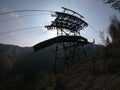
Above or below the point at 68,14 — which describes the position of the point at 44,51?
below

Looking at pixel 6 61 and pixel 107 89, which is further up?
pixel 107 89

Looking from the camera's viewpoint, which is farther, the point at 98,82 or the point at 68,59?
the point at 68,59

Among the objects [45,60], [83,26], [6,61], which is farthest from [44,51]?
[83,26]

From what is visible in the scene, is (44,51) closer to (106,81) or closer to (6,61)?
(6,61)

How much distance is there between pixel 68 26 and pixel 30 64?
8653 cm

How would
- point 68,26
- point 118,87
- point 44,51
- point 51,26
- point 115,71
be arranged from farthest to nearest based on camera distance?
point 44,51, point 68,26, point 51,26, point 115,71, point 118,87

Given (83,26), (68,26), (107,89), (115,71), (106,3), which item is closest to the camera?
(107,89)

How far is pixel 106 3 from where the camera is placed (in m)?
11.1

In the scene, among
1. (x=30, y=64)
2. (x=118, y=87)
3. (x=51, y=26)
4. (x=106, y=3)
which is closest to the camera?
(x=118, y=87)

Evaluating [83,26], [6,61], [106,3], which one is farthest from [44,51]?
[106,3]

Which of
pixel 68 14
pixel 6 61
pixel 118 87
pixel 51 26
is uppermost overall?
pixel 68 14

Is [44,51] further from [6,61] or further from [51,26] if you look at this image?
[51,26]

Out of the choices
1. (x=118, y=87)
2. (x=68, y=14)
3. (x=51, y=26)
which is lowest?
(x=118, y=87)

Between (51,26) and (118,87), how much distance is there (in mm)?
19442
